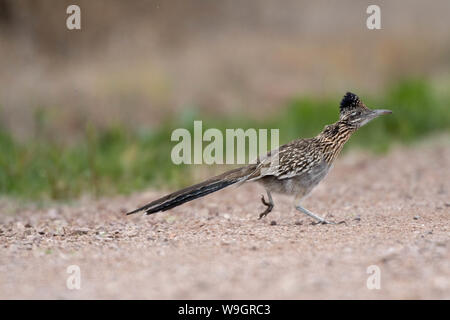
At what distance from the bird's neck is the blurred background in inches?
124

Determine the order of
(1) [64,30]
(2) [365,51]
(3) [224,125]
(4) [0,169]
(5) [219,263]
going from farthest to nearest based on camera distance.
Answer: (2) [365,51], (1) [64,30], (3) [224,125], (4) [0,169], (5) [219,263]

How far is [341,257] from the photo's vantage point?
16.6ft

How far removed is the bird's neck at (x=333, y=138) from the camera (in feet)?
23.1

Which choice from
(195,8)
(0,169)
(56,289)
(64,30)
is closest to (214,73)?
(195,8)

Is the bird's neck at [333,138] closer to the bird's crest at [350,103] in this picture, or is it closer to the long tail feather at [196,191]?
the bird's crest at [350,103]

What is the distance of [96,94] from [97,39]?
7.59 ft

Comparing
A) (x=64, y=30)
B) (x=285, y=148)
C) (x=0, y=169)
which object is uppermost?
(x=64, y=30)

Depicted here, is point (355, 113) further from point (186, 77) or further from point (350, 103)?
point (186, 77)

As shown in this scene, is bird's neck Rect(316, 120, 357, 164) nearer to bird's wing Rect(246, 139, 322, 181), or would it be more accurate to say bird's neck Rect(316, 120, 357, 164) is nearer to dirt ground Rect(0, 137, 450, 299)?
bird's wing Rect(246, 139, 322, 181)

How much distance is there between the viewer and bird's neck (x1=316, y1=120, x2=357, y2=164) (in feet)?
Result: 23.1

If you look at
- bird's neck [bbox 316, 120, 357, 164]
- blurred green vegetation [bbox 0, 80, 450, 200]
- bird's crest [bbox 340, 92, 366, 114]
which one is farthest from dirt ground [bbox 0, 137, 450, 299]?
bird's crest [bbox 340, 92, 366, 114]

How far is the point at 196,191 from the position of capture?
21.3ft

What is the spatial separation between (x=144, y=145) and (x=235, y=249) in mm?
6325
